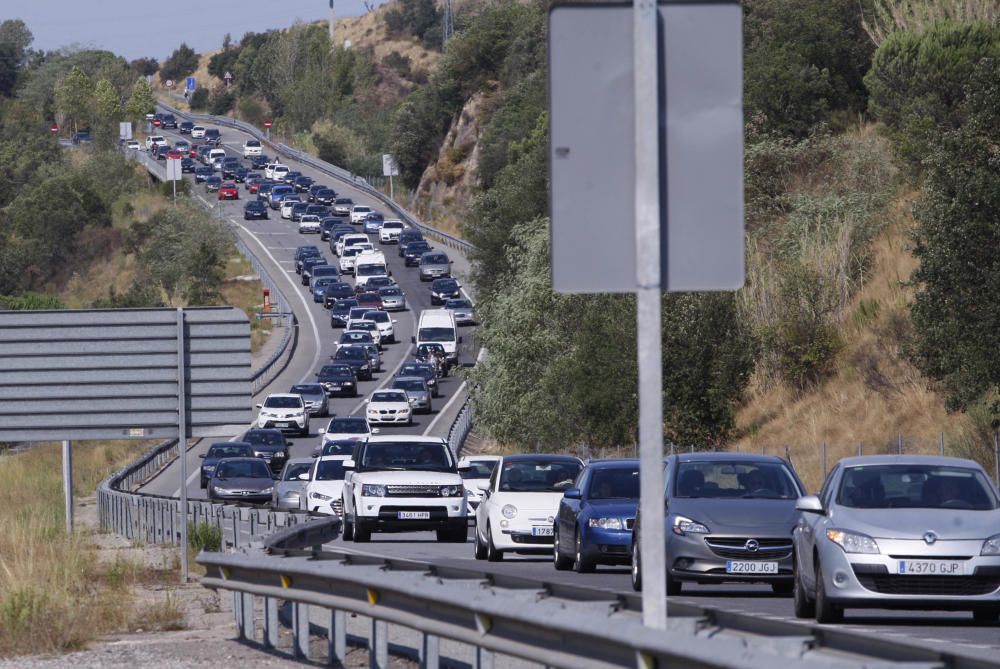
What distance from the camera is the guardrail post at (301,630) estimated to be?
12.1 meters

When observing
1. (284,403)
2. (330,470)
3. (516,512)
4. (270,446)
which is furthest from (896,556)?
(284,403)

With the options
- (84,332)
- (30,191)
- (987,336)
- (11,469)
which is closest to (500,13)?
(30,191)

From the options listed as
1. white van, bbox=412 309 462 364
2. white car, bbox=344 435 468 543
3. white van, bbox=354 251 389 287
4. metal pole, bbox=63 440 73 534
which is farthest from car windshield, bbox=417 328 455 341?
metal pole, bbox=63 440 73 534

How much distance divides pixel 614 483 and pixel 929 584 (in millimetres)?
8379

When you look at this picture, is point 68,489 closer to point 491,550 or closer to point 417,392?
point 491,550

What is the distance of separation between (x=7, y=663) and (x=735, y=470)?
9679mm

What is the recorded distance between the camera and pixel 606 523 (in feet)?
71.6

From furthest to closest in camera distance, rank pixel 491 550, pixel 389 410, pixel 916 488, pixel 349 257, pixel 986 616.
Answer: pixel 349 257 → pixel 389 410 → pixel 491 550 → pixel 916 488 → pixel 986 616

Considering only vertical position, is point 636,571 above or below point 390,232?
below

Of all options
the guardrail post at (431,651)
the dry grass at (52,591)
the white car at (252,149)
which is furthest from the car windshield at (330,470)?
the white car at (252,149)

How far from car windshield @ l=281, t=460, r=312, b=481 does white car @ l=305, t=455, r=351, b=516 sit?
4.02 m

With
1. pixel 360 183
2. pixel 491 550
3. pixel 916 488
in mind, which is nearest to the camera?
pixel 916 488

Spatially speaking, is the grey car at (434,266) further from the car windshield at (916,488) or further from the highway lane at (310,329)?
the car windshield at (916,488)

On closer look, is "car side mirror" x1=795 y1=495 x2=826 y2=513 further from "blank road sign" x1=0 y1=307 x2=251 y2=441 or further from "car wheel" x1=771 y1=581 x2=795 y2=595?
"blank road sign" x1=0 y1=307 x2=251 y2=441
